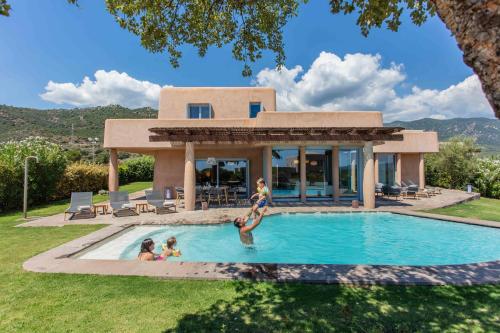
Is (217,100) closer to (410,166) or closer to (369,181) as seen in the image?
(369,181)

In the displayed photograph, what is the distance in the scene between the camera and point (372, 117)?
17203mm

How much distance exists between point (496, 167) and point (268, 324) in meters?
30.3

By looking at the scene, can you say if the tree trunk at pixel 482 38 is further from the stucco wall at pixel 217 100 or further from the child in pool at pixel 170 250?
the stucco wall at pixel 217 100

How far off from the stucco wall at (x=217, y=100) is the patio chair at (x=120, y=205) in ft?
30.1

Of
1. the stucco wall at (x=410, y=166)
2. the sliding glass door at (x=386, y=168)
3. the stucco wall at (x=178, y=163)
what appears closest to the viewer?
the stucco wall at (x=178, y=163)

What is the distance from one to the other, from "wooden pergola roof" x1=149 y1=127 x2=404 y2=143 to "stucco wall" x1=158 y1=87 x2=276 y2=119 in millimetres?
6968

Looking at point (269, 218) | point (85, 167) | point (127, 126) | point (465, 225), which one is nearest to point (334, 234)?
point (269, 218)

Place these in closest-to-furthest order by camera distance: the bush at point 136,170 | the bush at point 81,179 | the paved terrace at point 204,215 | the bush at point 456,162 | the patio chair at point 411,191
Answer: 1. the paved terrace at point 204,215
2. the patio chair at point 411,191
3. the bush at point 81,179
4. the bush at point 456,162
5. the bush at point 136,170

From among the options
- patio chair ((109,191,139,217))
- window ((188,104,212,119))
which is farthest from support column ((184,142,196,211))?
window ((188,104,212,119))

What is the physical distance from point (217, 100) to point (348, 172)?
12.2 metres

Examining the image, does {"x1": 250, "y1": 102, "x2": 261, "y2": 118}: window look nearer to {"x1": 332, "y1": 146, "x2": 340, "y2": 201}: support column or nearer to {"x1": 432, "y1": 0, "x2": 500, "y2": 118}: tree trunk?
{"x1": 332, "y1": 146, "x2": 340, "y2": 201}: support column

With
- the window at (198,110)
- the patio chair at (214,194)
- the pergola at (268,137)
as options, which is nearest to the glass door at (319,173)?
the pergola at (268,137)

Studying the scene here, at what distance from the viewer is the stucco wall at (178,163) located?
20094 mm

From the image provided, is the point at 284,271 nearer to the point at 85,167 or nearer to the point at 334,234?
the point at 334,234
